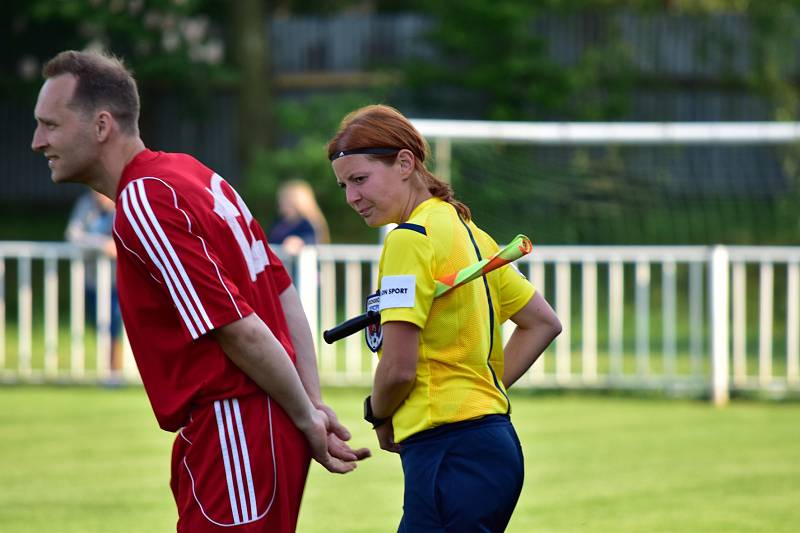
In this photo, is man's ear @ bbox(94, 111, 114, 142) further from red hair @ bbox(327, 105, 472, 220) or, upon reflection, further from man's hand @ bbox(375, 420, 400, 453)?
man's hand @ bbox(375, 420, 400, 453)

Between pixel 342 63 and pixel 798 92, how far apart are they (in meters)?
8.66

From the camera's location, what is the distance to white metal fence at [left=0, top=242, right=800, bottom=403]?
34.5 feet

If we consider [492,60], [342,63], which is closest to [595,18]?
[492,60]

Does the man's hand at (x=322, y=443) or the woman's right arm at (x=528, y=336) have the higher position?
the woman's right arm at (x=528, y=336)

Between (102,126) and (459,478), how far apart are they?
1.31 metres

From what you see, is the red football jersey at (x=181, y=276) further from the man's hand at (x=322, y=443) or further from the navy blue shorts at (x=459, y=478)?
the navy blue shorts at (x=459, y=478)

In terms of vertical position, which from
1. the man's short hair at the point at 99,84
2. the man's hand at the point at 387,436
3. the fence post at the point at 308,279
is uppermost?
the man's short hair at the point at 99,84

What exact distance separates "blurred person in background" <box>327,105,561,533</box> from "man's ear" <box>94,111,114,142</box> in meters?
0.63

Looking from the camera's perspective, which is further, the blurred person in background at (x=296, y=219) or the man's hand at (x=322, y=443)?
the blurred person in background at (x=296, y=219)

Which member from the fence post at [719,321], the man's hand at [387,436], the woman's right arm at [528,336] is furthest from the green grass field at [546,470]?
the man's hand at [387,436]

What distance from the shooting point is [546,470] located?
24.5 feet

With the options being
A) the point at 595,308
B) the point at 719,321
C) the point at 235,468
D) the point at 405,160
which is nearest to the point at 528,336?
the point at 405,160

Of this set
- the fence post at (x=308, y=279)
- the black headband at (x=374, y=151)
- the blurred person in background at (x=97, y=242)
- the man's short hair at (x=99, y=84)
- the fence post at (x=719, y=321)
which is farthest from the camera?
the blurred person in background at (x=97, y=242)

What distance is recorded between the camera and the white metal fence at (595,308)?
414 inches
